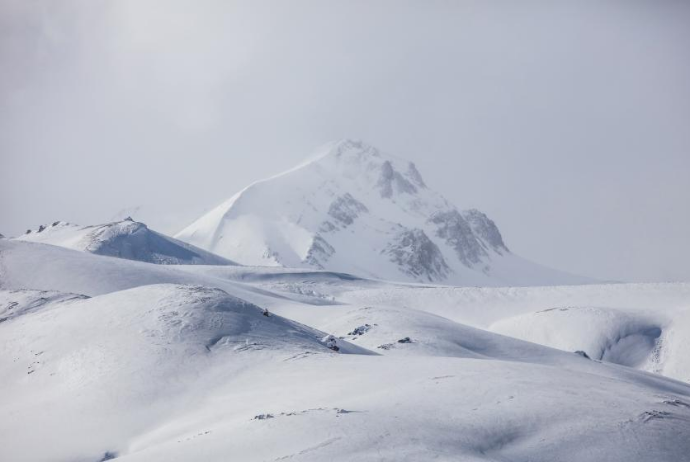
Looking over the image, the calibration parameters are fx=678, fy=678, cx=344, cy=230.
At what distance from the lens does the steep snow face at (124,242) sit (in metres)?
148

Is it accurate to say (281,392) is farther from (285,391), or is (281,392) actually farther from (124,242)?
(124,242)

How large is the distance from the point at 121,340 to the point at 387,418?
17.4 m

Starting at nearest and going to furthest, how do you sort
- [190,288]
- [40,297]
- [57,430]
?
[57,430] → [190,288] → [40,297]

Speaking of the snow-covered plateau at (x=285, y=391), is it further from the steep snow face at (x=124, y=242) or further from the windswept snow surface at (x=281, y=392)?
the steep snow face at (x=124, y=242)

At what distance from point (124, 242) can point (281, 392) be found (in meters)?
138

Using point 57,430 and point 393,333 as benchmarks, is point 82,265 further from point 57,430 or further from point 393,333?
point 57,430

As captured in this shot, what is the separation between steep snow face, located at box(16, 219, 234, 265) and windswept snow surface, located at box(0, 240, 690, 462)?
10635 centimetres

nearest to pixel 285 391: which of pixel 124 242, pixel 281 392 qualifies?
pixel 281 392

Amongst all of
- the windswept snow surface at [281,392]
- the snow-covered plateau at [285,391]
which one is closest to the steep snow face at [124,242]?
the snow-covered plateau at [285,391]

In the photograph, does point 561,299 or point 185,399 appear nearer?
point 185,399

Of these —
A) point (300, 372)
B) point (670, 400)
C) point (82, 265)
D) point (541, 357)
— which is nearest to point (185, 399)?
point (300, 372)

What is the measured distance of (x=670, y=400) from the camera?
891 inches

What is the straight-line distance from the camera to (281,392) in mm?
24375

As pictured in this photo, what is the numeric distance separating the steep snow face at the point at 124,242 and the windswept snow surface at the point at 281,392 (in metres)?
106
